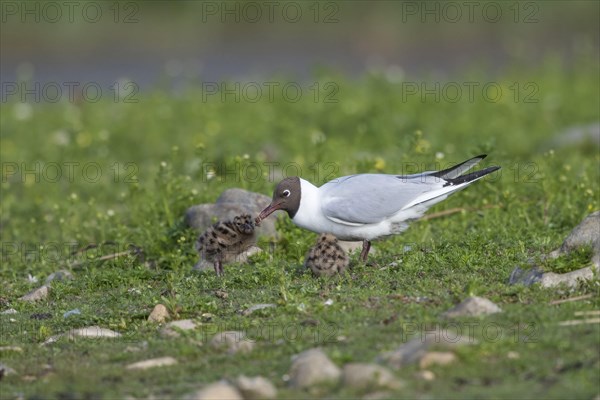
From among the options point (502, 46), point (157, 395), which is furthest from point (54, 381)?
point (502, 46)

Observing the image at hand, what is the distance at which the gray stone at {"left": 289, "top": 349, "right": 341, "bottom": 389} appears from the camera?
5.88 m

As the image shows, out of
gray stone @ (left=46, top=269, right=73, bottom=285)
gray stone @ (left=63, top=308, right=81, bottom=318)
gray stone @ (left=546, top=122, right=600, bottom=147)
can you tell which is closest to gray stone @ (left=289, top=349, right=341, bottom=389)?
gray stone @ (left=63, top=308, right=81, bottom=318)

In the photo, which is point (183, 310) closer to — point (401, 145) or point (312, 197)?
point (312, 197)

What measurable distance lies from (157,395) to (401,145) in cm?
580

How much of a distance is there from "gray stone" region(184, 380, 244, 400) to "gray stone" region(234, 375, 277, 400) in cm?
6

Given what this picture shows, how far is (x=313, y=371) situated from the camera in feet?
19.4

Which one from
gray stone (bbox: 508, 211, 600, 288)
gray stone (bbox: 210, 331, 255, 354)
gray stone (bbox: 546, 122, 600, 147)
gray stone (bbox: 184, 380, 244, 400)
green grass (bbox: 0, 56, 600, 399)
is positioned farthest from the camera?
gray stone (bbox: 546, 122, 600, 147)

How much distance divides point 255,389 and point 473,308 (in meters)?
1.74

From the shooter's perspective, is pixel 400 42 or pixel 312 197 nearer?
pixel 312 197

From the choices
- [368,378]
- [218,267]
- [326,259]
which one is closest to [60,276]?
[218,267]

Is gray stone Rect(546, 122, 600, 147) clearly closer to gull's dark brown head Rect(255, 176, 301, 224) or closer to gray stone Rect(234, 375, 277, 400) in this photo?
gull's dark brown head Rect(255, 176, 301, 224)

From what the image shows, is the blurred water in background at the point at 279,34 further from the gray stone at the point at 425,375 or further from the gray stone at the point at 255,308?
the gray stone at the point at 425,375

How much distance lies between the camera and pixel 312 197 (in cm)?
909

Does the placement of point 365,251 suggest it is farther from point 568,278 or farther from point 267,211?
point 568,278
